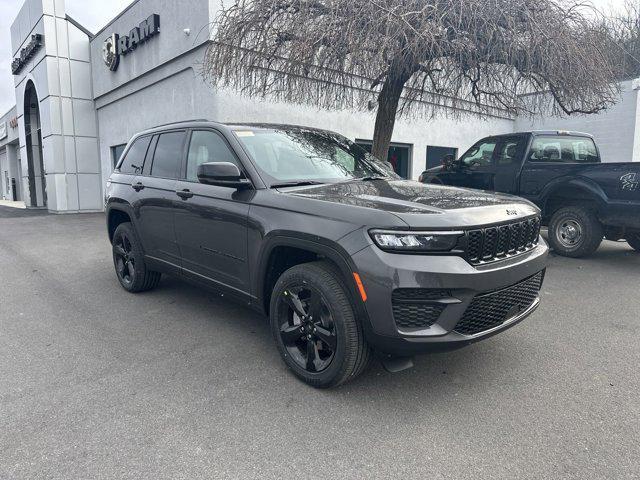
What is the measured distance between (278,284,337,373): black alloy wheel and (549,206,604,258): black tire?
5.68 metres

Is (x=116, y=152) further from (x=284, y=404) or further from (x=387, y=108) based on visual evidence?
(x=284, y=404)

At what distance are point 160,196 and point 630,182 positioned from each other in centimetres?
613

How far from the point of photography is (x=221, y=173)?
337 centimetres

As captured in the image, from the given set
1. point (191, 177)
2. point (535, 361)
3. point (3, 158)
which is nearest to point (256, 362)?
point (191, 177)

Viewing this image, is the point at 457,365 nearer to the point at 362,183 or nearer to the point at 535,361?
the point at 535,361

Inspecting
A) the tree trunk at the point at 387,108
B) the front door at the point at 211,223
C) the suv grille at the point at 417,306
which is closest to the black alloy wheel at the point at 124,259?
the front door at the point at 211,223

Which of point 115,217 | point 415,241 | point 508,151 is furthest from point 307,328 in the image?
point 508,151

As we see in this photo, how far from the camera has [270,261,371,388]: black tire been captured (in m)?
2.89

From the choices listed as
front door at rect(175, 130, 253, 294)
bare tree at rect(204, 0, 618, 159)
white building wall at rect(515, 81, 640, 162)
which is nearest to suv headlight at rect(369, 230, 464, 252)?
front door at rect(175, 130, 253, 294)

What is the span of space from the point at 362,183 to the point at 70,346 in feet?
9.24

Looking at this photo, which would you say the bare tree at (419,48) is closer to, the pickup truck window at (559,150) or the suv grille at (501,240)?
the pickup truck window at (559,150)

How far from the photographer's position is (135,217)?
16.8ft

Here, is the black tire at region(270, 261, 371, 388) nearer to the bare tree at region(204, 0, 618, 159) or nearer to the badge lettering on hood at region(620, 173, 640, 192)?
the bare tree at region(204, 0, 618, 159)

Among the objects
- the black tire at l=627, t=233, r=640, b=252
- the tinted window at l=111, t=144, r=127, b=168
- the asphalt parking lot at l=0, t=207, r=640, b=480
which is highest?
the tinted window at l=111, t=144, r=127, b=168
